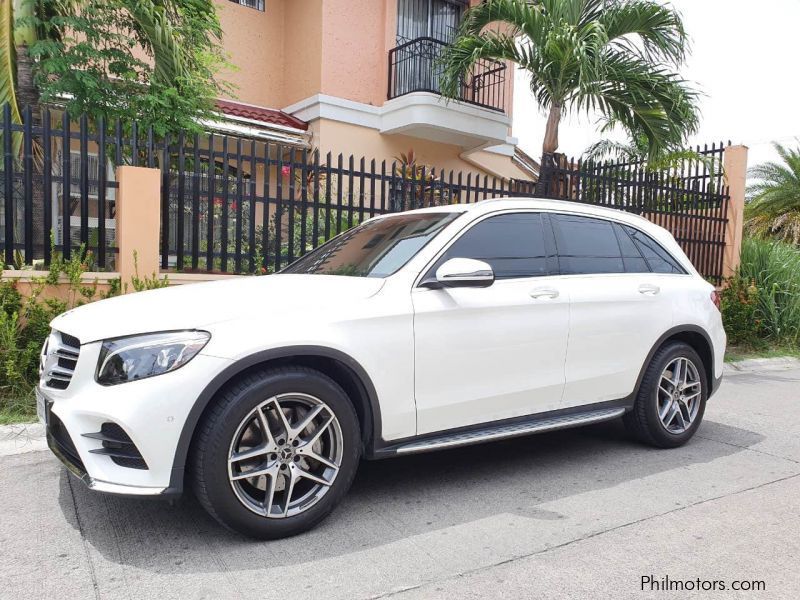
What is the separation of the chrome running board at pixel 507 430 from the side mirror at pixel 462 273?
864 millimetres

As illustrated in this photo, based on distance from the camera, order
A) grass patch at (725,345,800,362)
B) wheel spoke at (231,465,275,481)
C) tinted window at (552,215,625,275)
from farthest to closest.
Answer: grass patch at (725,345,800,362), tinted window at (552,215,625,275), wheel spoke at (231,465,275,481)

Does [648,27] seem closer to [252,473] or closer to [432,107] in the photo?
[432,107]

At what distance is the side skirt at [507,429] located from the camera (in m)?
3.51

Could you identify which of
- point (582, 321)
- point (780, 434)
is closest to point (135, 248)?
point (582, 321)

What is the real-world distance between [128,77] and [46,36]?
913mm

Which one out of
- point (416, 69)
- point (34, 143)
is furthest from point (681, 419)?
point (416, 69)

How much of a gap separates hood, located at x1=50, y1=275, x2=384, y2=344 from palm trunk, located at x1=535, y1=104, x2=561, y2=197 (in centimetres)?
636

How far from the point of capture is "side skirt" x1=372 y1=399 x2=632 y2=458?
351 centimetres

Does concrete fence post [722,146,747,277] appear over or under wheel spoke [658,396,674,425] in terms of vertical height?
over

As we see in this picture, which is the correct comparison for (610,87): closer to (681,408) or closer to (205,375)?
(681,408)

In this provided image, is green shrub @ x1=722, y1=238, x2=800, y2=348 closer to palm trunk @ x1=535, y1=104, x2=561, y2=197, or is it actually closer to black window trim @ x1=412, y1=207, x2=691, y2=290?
palm trunk @ x1=535, y1=104, x2=561, y2=197

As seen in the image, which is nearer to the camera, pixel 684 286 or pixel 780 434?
pixel 684 286

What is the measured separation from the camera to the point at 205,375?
2.90m

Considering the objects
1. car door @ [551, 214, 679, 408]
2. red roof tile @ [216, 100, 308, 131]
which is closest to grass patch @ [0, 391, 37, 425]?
car door @ [551, 214, 679, 408]
